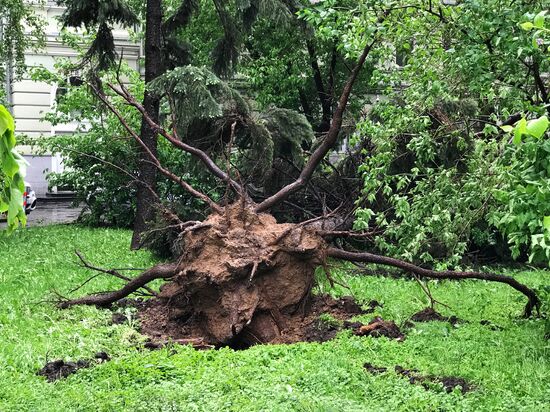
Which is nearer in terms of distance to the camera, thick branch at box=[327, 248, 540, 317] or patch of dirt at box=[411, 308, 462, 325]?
thick branch at box=[327, 248, 540, 317]

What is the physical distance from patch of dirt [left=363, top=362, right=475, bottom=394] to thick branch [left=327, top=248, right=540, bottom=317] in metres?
1.94

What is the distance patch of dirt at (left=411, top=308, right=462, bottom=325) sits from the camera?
7496 millimetres

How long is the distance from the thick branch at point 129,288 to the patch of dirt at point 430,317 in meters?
2.75

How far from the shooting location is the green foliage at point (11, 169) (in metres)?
2.29

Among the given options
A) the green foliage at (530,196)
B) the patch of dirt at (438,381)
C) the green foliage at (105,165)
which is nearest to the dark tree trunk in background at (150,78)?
the green foliage at (105,165)

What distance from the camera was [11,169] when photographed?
2.33 meters

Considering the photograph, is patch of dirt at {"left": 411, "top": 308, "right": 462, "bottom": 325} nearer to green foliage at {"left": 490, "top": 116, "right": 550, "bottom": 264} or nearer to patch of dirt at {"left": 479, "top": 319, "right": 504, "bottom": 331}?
patch of dirt at {"left": 479, "top": 319, "right": 504, "bottom": 331}

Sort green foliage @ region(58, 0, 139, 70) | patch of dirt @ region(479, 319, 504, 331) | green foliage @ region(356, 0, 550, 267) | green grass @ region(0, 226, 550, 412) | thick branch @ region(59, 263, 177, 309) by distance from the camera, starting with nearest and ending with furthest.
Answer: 1. green grass @ region(0, 226, 550, 412)
2. green foliage @ region(356, 0, 550, 267)
3. patch of dirt @ region(479, 319, 504, 331)
4. thick branch @ region(59, 263, 177, 309)
5. green foliage @ region(58, 0, 139, 70)

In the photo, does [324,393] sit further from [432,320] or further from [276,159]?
[276,159]

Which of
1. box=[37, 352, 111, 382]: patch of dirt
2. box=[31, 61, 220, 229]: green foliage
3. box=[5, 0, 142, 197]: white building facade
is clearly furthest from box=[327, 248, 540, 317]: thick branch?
box=[5, 0, 142, 197]: white building facade

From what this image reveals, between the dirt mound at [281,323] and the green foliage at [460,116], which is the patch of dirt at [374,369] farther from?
the green foliage at [460,116]

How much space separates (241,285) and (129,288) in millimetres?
1472

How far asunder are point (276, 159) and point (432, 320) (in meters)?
6.33

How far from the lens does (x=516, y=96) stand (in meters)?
7.15
